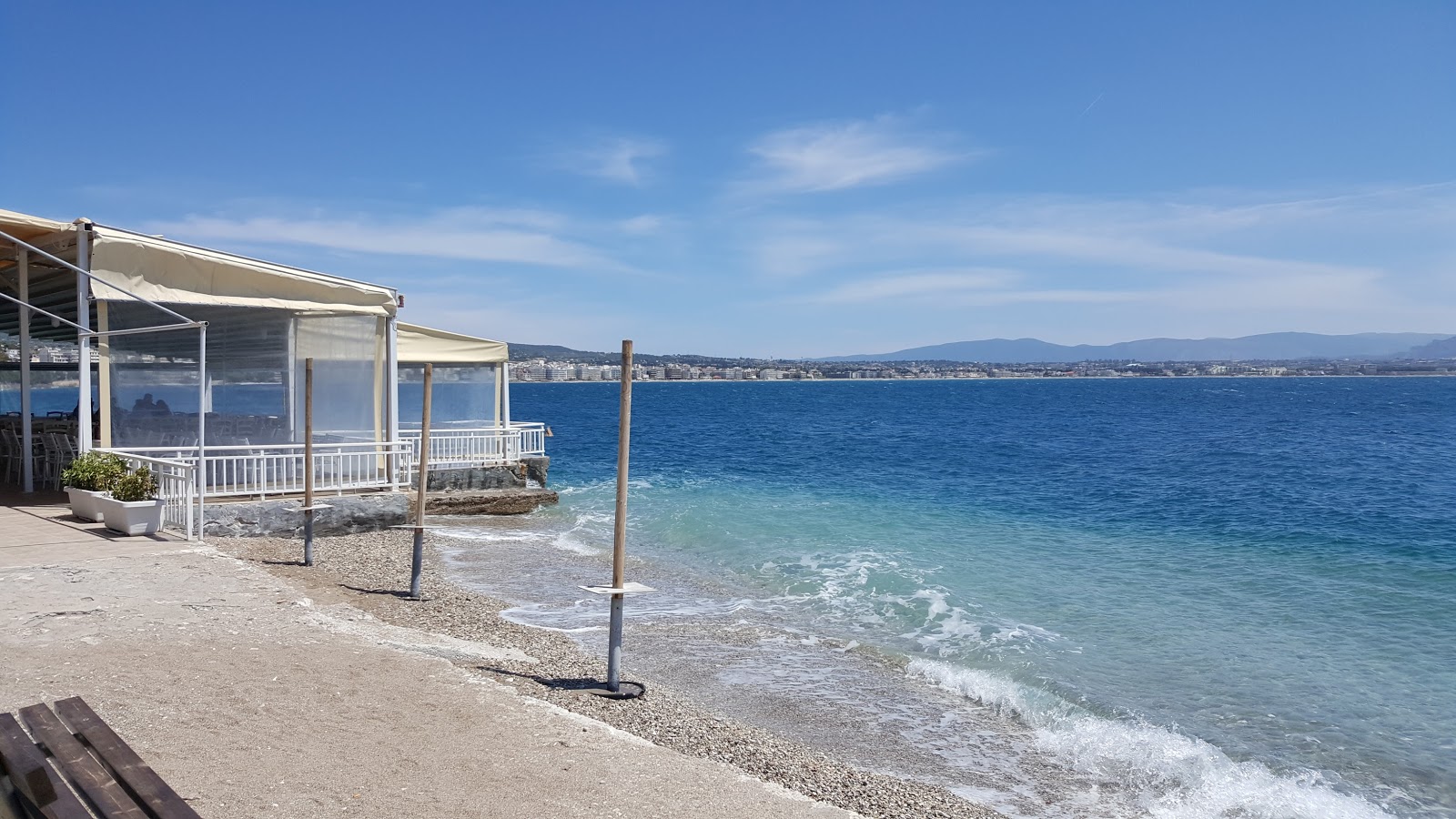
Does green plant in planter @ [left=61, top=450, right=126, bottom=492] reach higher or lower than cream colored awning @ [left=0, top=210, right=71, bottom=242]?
lower

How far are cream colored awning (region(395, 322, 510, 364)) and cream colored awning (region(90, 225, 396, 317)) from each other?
156 inches

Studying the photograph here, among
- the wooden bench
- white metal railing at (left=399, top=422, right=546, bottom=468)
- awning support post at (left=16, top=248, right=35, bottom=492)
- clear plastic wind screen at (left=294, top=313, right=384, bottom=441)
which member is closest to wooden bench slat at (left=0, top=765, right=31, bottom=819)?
the wooden bench

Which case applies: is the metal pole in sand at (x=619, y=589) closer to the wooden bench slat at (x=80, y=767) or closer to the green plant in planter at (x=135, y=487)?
the wooden bench slat at (x=80, y=767)

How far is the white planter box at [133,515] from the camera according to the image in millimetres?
11148

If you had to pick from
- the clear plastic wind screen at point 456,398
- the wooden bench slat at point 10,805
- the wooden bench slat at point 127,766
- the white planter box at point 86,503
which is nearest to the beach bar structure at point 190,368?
the white planter box at point 86,503

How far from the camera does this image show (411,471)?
1612 centimetres

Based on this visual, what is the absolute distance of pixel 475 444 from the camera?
62.8ft

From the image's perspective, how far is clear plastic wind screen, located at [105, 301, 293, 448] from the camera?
12.6m

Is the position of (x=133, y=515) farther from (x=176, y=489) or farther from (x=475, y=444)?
(x=475, y=444)

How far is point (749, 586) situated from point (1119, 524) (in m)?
10.5

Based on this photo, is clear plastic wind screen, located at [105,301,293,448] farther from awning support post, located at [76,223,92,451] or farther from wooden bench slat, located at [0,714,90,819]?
wooden bench slat, located at [0,714,90,819]

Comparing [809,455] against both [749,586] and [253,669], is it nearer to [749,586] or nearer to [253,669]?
[749,586]

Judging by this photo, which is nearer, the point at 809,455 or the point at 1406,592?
the point at 1406,592

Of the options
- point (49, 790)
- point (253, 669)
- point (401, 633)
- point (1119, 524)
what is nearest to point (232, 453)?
point (401, 633)
